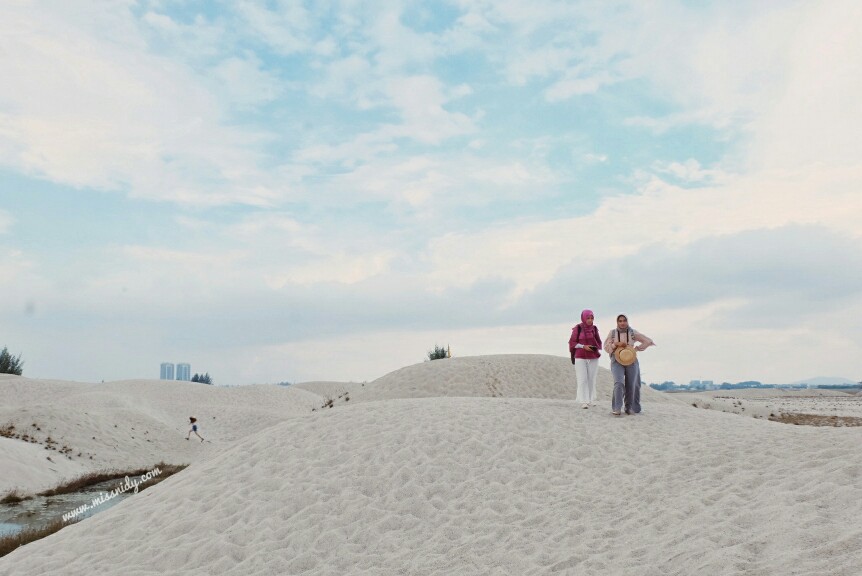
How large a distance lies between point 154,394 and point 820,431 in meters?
44.8

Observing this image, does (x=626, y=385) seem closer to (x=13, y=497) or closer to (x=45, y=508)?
(x=45, y=508)

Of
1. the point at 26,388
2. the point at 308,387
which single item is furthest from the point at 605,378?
the point at 308,387

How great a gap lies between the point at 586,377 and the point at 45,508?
1599 centimetres

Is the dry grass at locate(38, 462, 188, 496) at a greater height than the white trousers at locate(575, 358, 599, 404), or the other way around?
the white trousers at locate(575, 358, 599, 404)

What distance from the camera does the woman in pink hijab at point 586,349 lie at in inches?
610

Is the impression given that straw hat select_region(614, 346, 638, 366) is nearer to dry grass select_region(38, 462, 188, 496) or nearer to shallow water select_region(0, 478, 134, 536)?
shallow water select_region(0, 478, 134, 536)

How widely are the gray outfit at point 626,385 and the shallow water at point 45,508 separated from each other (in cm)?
1376

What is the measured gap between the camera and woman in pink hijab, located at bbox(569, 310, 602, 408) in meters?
15.5

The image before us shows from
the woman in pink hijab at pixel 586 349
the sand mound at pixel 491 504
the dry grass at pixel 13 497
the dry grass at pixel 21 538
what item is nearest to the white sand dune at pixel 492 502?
the sand mound at pixel 491 504

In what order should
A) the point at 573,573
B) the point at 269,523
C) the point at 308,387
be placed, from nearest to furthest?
the point at 573,573 < the point at 269,523 < the point at 308,387

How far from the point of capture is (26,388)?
44375 millimetres

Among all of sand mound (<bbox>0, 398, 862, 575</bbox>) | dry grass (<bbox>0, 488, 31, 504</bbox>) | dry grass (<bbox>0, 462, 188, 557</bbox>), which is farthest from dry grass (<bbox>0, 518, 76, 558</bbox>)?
dry grass (<bbox>0, 488, 31, 504</bbox>)

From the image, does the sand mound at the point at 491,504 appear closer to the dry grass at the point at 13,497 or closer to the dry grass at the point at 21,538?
the dry grass at the point at 21,538

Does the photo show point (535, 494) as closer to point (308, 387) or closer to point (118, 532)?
point (118, 532)
